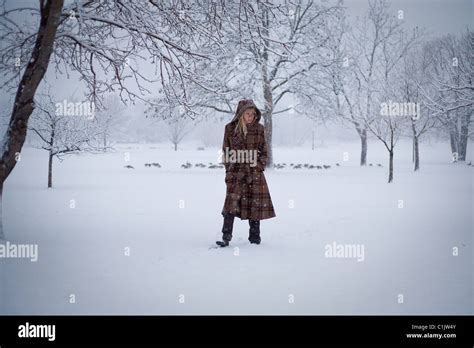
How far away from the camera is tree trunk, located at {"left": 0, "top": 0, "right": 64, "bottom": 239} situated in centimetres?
438

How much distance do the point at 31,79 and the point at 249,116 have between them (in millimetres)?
2819

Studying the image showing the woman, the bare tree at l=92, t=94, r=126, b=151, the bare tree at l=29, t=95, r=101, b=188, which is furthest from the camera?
the bare tree at l=92, t=94, r=126, b=151

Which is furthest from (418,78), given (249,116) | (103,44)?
(103,44)

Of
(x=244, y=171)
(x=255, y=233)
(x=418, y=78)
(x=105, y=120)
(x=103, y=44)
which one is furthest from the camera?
(x=105, y=120)

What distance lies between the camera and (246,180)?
531 cm

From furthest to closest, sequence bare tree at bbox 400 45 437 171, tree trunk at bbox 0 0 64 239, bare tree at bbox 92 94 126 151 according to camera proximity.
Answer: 1. bare tree at bbox 400 45 437 171
2. bare tree at bbox 92 94 126 151
3. tree trunk at bbox 0 0 64 239

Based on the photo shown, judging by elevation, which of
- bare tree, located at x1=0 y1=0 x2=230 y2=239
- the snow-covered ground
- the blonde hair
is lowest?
the snow-covered ground

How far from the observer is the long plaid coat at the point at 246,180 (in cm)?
524

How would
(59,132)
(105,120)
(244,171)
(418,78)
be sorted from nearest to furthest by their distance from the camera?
(244,171) < (59,132) < (418,78) < (105,120)

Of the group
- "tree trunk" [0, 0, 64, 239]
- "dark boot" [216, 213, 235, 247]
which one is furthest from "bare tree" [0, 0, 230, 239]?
"dark boot" [216, 213, 235, 247]

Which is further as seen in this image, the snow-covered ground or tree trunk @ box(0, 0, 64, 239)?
tree trunk @ box(0, 0, 64, 239)

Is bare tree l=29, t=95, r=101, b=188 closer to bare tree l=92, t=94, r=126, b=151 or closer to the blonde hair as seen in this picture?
bare tree l=92, t=94, r=126, b=151

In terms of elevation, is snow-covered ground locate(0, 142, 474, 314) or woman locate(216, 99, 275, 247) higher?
woman locate(216, 99, 275, 247)

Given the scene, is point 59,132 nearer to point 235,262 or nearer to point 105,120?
point 235,262
